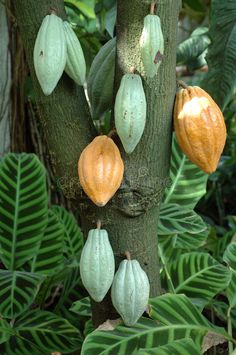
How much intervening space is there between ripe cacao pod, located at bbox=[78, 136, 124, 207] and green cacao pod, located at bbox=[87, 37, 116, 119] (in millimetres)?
121

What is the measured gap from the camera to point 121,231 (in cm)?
92

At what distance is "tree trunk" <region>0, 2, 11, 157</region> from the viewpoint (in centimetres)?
172

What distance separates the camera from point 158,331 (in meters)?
0.94

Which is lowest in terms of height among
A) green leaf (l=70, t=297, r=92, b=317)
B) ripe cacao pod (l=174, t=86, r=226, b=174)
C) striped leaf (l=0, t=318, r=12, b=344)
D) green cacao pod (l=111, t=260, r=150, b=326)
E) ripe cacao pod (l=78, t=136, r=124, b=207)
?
green leaf (l=70, t=297, r=92, b=317)

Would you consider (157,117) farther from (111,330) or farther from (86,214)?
(111,330)

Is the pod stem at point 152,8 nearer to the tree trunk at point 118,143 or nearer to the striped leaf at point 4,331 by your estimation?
the tree trunk at point 118,143

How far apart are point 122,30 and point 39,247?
610 millimetres

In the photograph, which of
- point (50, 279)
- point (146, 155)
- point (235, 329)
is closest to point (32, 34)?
point (146, 155)

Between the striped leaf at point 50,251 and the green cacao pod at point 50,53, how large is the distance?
1.92 ft

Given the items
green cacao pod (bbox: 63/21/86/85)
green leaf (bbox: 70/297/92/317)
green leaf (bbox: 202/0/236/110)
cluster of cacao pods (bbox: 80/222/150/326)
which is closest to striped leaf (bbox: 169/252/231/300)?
green leaf (bbox: 70/297/92/317)

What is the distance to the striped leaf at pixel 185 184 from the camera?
1.43 meters

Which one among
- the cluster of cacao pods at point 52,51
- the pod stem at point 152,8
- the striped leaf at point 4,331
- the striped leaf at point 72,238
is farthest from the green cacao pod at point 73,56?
the striped leaf at point 72,238

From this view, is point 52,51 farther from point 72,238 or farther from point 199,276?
point 72,238

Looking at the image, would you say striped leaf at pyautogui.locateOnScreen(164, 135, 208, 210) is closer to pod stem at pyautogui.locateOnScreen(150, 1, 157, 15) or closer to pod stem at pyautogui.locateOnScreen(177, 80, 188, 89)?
pod stem at pyautogui.locateOnScreen(177, 80, 188, 89)
